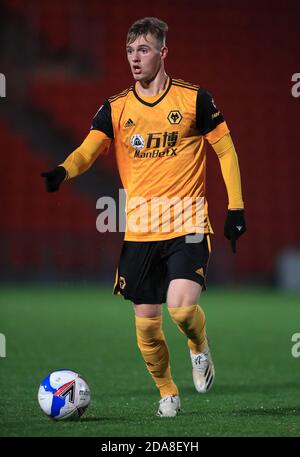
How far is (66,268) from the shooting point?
1955cm

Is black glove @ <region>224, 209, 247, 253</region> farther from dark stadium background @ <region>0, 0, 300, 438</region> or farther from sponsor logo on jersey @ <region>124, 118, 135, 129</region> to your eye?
dark stadium background @ <region>0, 0, 300, 438</region>

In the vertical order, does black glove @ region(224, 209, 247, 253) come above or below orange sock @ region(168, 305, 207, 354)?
above

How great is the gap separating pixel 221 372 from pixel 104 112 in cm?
293

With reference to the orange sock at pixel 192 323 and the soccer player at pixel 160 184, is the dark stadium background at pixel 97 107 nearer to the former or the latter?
the orange sock at pixel 192 323

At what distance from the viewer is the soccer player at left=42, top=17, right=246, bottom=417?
5.75 m

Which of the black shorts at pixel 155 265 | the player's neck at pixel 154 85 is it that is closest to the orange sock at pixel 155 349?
the black shorts at pixel 155 265

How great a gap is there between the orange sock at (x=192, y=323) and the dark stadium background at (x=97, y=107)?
13.1 metres

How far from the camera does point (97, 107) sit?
2164 cm

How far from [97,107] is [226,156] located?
52.5ft

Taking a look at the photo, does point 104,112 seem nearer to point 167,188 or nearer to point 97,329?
point 167,188

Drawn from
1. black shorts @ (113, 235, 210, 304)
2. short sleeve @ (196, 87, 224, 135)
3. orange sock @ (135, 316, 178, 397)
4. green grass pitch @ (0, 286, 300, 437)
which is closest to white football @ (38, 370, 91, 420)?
green grass pitch @ (0, 286, 300, 437)

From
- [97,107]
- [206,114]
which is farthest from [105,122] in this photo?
[97,107]

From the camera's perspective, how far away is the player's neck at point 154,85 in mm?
5902
